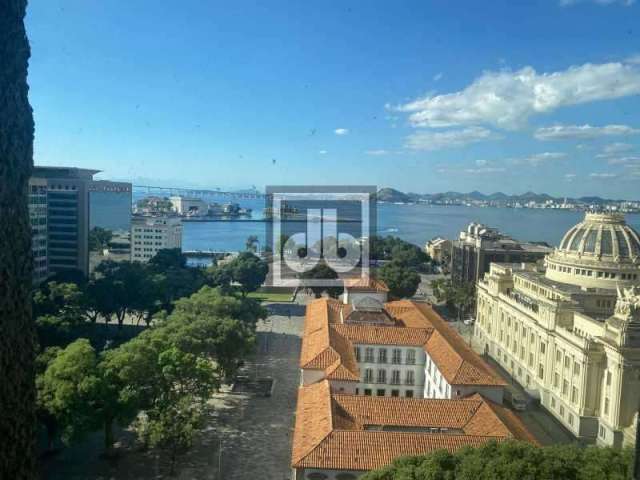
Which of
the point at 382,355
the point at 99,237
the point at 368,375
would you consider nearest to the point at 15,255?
the point at 382,355

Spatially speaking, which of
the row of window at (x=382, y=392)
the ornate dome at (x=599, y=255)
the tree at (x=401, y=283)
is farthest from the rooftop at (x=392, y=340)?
the tree at (x=401, y=283)

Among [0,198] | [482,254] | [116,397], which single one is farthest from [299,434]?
[482,254]

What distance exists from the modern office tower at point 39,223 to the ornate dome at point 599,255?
28.0 meters

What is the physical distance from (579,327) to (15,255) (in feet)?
63.9

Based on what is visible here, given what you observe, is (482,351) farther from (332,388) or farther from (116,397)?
(116,397)

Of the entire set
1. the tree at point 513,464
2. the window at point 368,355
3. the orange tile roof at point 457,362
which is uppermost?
the tree at point 513,464

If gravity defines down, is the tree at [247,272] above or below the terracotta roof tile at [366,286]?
below

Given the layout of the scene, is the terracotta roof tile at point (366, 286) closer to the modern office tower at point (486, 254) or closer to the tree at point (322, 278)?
the tree at point (322, 278)

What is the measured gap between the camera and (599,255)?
23562mm

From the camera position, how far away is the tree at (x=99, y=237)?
4188 cm

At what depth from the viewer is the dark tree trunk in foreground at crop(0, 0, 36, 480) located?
450cm

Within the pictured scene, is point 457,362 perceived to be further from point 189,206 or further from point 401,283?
point 189,206

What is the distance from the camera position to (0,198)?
450 cm

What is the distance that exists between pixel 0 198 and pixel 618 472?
949cm
